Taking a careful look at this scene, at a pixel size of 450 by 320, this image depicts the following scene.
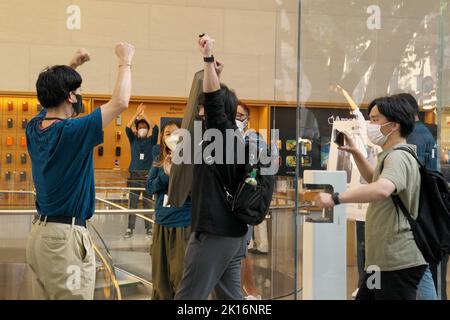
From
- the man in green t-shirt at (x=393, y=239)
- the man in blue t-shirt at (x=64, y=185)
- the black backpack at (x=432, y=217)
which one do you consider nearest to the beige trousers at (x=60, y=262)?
the man in blue t-shirt at (x=64, y=185)

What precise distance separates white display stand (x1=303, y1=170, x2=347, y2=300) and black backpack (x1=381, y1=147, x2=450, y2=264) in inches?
19.2

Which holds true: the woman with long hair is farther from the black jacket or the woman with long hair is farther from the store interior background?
the black jacket

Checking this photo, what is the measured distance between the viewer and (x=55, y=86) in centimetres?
262

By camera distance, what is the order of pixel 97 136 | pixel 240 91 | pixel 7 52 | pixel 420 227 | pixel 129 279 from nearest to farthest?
1. pixel 97 136
2. pixel 420 227
3. pixel 129 279
4. pixel 7 52
5. pixel 240 91

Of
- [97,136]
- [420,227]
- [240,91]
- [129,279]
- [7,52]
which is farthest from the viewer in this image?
[240,91]

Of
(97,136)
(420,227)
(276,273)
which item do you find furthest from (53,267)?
(276,273)

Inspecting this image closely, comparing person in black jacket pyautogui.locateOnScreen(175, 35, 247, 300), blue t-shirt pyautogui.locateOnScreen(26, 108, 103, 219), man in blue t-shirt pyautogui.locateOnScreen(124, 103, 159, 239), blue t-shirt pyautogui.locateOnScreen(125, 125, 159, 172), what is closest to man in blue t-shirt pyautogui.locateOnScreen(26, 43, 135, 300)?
blue t-shirt pyautogui.locateOnScreen(26, 108, 103, 219)

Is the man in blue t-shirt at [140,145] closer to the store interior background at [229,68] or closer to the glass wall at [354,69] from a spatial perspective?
the store interior background at [229,68]

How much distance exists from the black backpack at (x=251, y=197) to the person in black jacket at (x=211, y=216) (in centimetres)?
3

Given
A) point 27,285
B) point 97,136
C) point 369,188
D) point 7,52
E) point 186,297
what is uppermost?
point 7,52

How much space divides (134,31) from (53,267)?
8240mm

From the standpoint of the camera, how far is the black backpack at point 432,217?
2.89 metres

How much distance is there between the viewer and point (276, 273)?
16.5 feet
